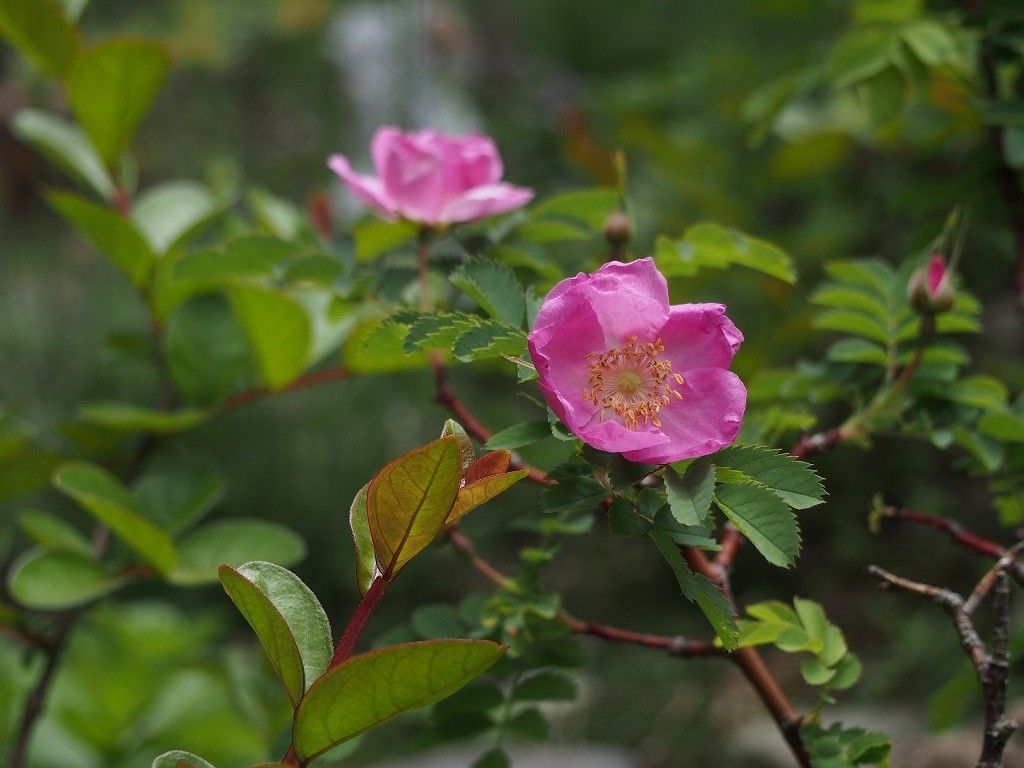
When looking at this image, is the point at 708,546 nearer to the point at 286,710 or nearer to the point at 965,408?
the point at 965,408

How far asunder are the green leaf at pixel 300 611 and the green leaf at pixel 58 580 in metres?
0.31

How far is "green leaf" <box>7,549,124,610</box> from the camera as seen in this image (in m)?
0.61

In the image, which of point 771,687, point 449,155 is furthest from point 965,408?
point 449,155

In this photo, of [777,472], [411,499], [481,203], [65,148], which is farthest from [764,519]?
[65,148]

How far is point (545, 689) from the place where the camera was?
1.68 feet

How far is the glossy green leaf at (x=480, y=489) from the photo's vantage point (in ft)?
1.12

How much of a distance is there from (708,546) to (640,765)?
4.35 feet

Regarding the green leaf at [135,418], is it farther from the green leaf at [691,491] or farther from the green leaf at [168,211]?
the green leaf at [691,491]

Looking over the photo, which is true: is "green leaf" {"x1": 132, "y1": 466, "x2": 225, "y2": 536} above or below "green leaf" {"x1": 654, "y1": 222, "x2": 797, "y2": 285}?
below

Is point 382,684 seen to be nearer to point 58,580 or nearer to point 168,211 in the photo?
point 58,580

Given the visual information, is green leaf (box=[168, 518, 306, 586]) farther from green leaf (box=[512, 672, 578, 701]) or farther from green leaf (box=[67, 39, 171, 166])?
green leaf (box=[67, 39, 171, 166])

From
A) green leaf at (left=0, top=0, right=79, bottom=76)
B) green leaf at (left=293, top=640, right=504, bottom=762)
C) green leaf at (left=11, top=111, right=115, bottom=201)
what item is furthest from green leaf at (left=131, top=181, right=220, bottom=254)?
green leaf at (left=293, top=640, right=504, bottom=762)

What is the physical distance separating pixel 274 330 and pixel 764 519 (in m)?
0.42

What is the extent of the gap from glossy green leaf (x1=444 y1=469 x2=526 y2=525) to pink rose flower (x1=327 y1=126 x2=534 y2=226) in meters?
0.22
